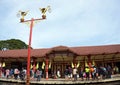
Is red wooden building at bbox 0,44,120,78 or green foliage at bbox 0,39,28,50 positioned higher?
green foliage at bbox 0,39,28,50

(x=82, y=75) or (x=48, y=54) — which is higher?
(x=48, y=54)

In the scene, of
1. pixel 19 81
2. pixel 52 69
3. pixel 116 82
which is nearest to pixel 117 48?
pixel 116 82

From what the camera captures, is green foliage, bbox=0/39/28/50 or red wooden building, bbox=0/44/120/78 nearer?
red wooden building, bbox=0/44/120/78

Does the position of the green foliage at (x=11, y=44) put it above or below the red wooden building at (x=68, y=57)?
above

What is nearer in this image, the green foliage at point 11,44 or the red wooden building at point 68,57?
the red wooden building at point 68,57

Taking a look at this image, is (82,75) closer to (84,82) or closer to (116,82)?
(84,82)

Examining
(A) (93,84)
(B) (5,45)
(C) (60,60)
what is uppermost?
(B) (5,45)

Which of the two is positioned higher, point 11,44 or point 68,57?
point 11,44

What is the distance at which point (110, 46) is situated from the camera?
32.5m

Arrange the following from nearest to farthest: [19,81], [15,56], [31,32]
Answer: [31,32] → [19,81] → [15,56]

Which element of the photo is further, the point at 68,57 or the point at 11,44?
the point at 11,44

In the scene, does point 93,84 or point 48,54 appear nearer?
point 93,84

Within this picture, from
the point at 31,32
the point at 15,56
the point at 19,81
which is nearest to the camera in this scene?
Result: the point at 31,32

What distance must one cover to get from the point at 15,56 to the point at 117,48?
14.0m
